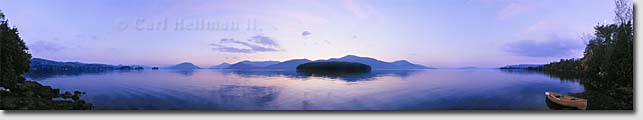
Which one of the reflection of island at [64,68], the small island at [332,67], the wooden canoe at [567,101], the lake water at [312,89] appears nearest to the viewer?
the wooden canoe at [567,101]

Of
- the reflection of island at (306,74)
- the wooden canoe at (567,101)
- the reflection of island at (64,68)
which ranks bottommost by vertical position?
the wooden canoe at (567,101)

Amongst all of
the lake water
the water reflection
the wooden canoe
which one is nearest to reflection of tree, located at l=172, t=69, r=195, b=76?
the lake water

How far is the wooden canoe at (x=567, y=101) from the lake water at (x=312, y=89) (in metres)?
0.10

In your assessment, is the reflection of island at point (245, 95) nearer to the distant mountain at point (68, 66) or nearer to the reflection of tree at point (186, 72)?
the reflection of tree at point (186, 72)

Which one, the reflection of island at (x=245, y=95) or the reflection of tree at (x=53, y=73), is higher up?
the reflection of tree at (x=53, y=73)

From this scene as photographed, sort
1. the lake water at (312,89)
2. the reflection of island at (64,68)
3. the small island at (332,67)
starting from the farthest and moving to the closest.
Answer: the small island at (332,67)
the reflection of island at (64,68)
the lake water at (312,89)

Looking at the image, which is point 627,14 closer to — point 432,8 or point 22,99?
point 432,8

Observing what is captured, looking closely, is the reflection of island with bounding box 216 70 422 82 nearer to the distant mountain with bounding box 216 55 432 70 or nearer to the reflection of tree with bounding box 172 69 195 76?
the distant mountain with bounding box 216 55 432 70

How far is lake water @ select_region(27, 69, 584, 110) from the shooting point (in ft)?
13.5

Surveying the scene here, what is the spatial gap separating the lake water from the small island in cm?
9

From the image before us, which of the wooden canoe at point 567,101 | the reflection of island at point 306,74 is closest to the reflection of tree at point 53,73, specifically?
the reflection of island at point 306,74

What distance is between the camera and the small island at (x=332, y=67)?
4.51 metres

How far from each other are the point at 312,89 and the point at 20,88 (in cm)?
314

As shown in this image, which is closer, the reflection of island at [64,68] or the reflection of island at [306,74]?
the reflection of island at [64,68]
